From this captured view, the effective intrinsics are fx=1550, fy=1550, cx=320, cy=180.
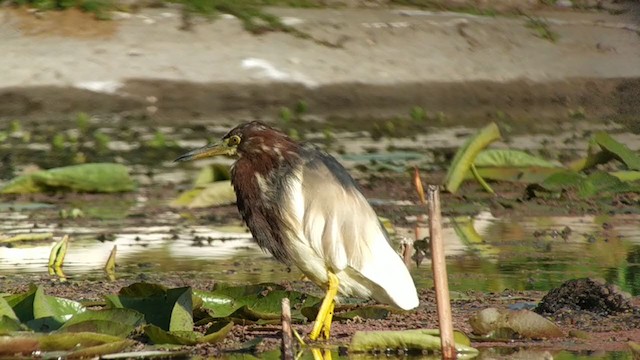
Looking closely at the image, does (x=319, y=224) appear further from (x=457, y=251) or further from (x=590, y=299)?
(x=457, y=251)

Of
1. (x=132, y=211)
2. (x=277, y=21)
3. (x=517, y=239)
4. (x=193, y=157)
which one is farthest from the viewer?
(x=277, y=21)

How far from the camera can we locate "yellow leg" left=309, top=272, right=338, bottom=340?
6.21 meters

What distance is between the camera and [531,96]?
810 inches

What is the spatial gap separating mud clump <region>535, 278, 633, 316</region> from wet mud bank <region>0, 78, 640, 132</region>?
11387 millimetres

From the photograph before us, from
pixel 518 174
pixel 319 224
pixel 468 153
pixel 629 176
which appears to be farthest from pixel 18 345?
pixel 518 174

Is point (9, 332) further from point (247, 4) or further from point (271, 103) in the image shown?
point (247, 4)

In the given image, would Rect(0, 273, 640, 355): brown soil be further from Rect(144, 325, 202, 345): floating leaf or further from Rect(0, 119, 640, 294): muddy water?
Rect(0, 119, 640, 294): muddy water

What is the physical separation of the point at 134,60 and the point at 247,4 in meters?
2.11

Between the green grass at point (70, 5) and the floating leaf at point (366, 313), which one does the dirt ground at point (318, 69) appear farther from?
the floating leaf at point (366, 313)

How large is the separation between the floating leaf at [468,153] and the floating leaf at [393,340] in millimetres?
4834

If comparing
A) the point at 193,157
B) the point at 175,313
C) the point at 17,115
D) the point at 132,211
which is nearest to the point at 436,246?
the point at 175,313

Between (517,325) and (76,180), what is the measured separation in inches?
249

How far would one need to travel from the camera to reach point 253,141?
6641mm

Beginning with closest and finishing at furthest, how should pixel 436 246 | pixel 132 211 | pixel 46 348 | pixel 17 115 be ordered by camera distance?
pixel 436 246, pixel 46 348, pixel 132 211, pixel 17 115
